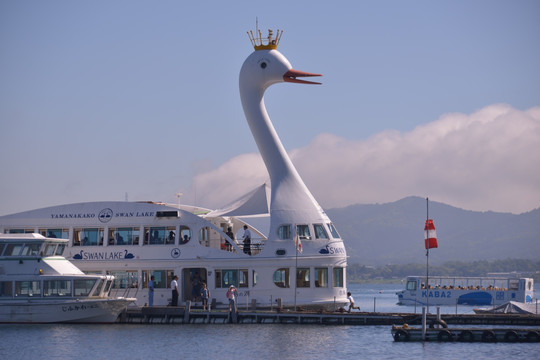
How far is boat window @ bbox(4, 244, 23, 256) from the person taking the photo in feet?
168

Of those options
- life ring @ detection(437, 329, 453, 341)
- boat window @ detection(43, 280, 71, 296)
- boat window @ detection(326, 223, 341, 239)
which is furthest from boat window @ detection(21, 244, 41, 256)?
life ring @ detection(437, 329, 453, 341)

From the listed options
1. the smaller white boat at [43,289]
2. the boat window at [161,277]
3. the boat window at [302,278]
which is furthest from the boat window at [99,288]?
the boat window at [302,278]

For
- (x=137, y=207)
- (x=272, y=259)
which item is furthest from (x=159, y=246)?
(x=272, y=259)

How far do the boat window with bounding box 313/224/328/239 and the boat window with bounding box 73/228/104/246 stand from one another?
12.0 m

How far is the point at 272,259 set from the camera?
52.8m

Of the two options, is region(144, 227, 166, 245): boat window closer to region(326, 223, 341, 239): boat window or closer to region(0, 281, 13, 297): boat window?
region(0, 281, 13, 297): boat window

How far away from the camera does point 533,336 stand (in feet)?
149

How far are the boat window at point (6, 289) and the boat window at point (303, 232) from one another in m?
14.9

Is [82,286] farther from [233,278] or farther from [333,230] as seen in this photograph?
[333,230]

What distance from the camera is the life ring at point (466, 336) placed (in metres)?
45.2

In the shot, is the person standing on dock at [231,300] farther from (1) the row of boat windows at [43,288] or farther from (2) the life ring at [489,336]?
(2) the life ring at [489,336]

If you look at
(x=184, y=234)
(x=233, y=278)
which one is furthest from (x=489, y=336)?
(x=184, y=234)

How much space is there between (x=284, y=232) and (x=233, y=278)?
3.77 m

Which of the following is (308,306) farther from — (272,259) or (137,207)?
(137,207)
